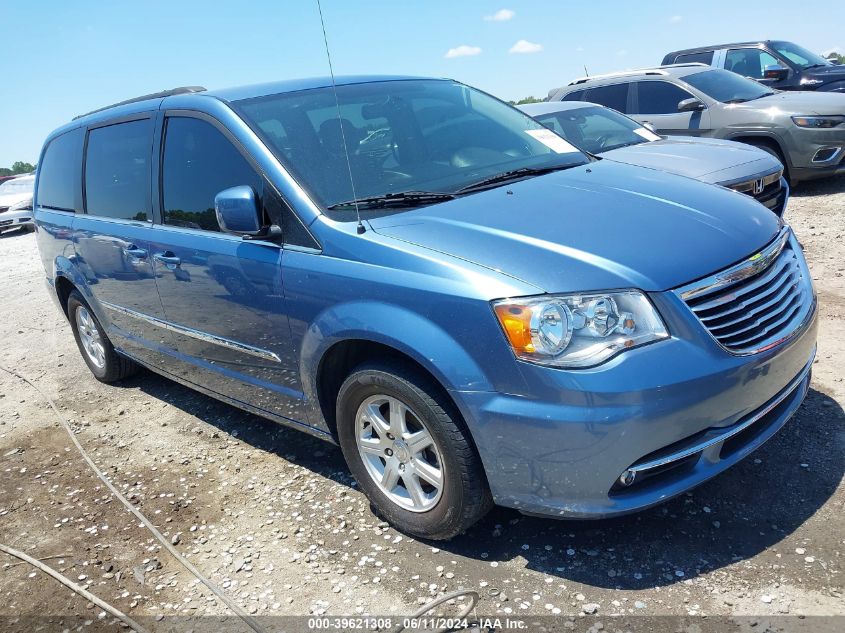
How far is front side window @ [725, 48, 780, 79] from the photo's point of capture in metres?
12.8

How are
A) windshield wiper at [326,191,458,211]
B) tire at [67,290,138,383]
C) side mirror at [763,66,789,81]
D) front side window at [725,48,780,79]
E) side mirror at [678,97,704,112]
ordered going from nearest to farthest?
windshield wiper at [326,191,458,211]
tire at [67,290,138,383]
side mirror at [678,97,704,112]
side mirror at [763,66,789,81]
front side window at [725,48,780,79]

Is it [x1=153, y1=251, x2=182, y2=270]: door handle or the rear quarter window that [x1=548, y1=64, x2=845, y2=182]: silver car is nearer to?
the rear quarter window

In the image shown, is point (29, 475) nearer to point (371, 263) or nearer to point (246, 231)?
point (246, 231)

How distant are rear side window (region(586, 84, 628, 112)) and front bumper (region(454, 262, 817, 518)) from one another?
7892 mm

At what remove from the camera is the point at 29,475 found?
4.46 metres

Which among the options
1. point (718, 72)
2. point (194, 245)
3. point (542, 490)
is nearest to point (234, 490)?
point (194, 245)

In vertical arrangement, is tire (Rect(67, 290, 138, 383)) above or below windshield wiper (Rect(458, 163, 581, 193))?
below

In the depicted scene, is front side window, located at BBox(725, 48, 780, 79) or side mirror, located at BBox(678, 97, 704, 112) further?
front side window, located at BBox(725, 48, 780, 79)

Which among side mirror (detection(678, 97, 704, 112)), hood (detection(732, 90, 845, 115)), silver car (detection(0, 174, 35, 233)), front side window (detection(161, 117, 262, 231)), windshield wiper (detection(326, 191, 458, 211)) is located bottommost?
silver car (detection(0, 174, 35, 233))

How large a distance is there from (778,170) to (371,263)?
499 centimetres

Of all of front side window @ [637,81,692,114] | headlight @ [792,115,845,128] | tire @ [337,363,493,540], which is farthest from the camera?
front side window @ [637,81,692,114]

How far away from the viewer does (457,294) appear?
260 cm

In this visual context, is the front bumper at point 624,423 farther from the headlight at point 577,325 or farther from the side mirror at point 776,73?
the side mirror at point 776,73

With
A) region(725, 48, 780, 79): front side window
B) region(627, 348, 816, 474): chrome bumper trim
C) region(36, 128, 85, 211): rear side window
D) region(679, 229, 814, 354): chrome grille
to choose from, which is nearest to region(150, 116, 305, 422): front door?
region(36, 128, 85, 211): rear side window
